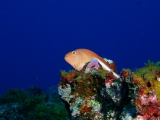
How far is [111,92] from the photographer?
111 inches

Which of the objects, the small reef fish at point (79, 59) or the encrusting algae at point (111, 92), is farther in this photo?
the small reef fish at point (79, 59)

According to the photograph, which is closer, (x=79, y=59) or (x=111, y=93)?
(x=111, y=93)

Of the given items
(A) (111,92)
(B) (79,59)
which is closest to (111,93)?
(A) (111,92)

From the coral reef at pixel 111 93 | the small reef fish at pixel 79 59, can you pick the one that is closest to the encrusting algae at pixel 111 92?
the coral reef at pixel 111 93

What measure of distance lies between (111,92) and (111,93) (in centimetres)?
1

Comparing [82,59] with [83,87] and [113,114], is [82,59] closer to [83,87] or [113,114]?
[83,87]

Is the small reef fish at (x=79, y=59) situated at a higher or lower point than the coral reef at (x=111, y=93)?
higher

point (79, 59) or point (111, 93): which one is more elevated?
point (79, 59)

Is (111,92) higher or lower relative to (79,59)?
lower

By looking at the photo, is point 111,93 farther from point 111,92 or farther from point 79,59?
point 79,59

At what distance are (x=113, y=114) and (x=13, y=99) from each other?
349 inches

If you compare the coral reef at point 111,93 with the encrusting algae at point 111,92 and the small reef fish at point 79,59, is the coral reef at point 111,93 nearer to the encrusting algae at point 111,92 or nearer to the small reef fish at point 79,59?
the encrusting algae at point 111,92

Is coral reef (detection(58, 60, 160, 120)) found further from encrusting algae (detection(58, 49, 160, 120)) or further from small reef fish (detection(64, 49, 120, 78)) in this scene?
small reef fish (detection(64, 49, 120, 78))

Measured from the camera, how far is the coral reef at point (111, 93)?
2.29 meters
